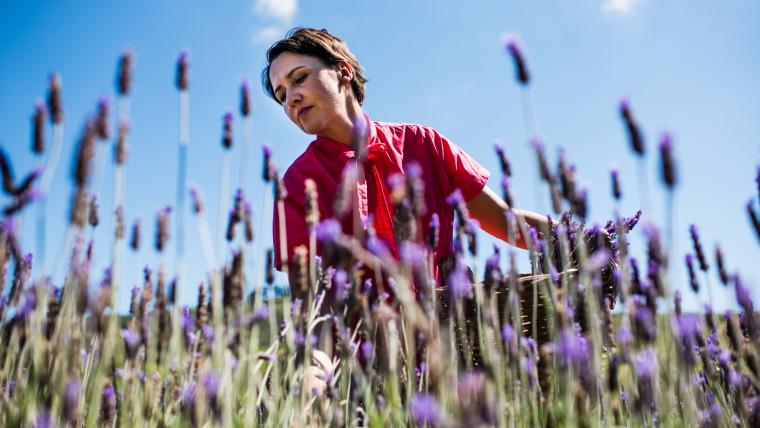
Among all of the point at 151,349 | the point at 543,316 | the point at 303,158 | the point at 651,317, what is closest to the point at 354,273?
the point at 151,349

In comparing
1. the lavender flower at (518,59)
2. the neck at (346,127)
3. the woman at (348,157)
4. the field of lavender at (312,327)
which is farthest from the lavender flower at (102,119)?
the neck at (346,127)

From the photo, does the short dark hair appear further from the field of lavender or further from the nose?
the field of lavender

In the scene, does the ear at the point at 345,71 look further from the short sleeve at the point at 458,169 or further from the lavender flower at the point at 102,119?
the lavender flower at the point at 102,119

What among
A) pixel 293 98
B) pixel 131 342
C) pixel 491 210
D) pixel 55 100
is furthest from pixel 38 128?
pixel 491 210

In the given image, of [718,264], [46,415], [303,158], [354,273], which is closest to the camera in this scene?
[46,415]

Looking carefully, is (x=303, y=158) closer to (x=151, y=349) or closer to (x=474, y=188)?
(x=474, y=188)

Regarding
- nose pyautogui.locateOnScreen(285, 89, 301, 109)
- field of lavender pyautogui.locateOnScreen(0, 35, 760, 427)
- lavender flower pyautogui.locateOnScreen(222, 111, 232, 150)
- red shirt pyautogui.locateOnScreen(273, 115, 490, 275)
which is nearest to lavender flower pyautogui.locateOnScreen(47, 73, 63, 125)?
field of lavender pyautogui.locateOnScreen(0, 35, 760, 427)

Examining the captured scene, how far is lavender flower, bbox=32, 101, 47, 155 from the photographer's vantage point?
39.3 inches

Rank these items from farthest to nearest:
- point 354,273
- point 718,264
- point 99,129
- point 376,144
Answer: point 376,144 → point 718,264 → point 354,273 → point 99,129

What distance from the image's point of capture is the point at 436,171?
272 centimetres

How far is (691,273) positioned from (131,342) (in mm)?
1433

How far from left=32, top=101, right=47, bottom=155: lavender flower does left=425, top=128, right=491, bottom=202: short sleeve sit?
1927mm

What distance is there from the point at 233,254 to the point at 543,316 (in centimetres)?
125

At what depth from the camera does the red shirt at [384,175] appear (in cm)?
232
